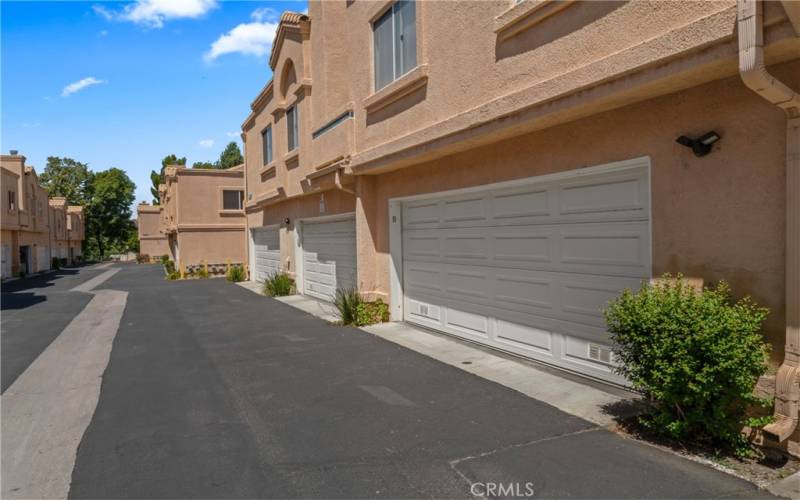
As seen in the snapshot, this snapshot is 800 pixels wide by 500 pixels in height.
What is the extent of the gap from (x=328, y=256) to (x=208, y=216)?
17344mm

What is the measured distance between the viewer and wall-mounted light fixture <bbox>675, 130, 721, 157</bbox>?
4504mm

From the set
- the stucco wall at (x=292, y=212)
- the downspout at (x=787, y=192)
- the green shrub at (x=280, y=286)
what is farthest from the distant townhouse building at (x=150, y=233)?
the downspout at (x=787, y=192)

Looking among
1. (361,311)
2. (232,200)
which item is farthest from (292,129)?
(232,200)

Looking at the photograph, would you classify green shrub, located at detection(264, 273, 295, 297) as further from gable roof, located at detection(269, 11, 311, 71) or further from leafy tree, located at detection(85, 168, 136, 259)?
leafy tree, located at detection(85, 168, 136, 259)

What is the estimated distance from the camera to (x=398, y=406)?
18.0 ft

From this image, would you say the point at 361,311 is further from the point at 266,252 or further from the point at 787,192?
the point at 266,252

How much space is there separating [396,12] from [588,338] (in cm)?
632

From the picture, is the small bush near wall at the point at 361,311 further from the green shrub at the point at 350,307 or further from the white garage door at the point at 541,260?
the white garage door at the point at 541,260

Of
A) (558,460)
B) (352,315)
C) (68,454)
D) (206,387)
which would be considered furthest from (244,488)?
(352,315)

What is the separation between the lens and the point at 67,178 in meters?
67.0

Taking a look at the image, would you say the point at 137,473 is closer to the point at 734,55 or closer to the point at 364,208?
the point at 734,55

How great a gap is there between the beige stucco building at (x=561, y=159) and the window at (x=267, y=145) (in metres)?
7.24

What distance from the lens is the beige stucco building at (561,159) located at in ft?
13.5

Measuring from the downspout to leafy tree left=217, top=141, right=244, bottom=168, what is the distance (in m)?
69.9
